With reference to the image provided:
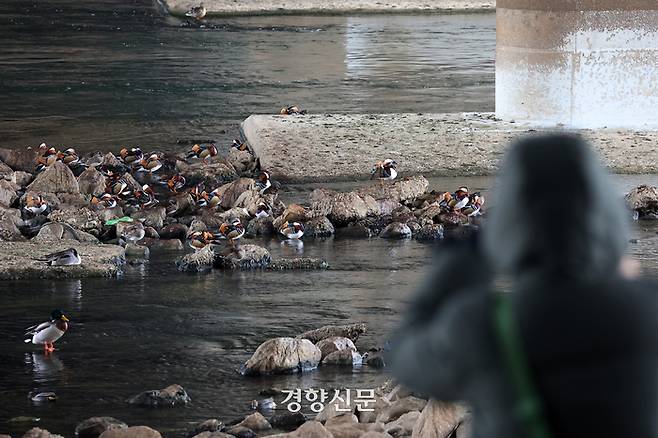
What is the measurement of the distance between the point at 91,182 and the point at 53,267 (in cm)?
382

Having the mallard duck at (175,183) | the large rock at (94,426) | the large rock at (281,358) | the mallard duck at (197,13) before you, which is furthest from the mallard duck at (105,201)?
the mallard duck at (197,13)

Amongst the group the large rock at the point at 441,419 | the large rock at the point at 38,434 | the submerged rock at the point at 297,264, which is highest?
the large rock at the point at 441,419

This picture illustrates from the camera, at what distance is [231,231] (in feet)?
41.8

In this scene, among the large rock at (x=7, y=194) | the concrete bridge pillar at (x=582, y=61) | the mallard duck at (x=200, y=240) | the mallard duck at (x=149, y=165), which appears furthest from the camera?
the concrete bridge pillar at (x=582, y=61)

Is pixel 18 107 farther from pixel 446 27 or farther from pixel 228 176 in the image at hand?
pixel 446 27

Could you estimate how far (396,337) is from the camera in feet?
10.4

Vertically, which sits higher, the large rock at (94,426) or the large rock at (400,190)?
the large rock at (400,190)

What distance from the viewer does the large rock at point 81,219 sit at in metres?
13.0

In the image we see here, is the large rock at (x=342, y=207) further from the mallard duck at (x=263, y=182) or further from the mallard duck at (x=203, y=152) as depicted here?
the mallard duck at (x=203, y=152)

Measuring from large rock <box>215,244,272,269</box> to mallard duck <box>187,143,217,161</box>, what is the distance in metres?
4.88

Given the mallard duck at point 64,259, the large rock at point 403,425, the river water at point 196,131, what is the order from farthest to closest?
the mallard duck at point 64,259, the river water at point 196,131, the large rock at point 403,425

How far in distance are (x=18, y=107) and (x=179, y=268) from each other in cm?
1055

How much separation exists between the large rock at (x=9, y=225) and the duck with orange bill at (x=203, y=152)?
3766mm

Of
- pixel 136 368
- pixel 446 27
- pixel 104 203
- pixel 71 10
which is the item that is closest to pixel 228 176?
pixel 104 203
